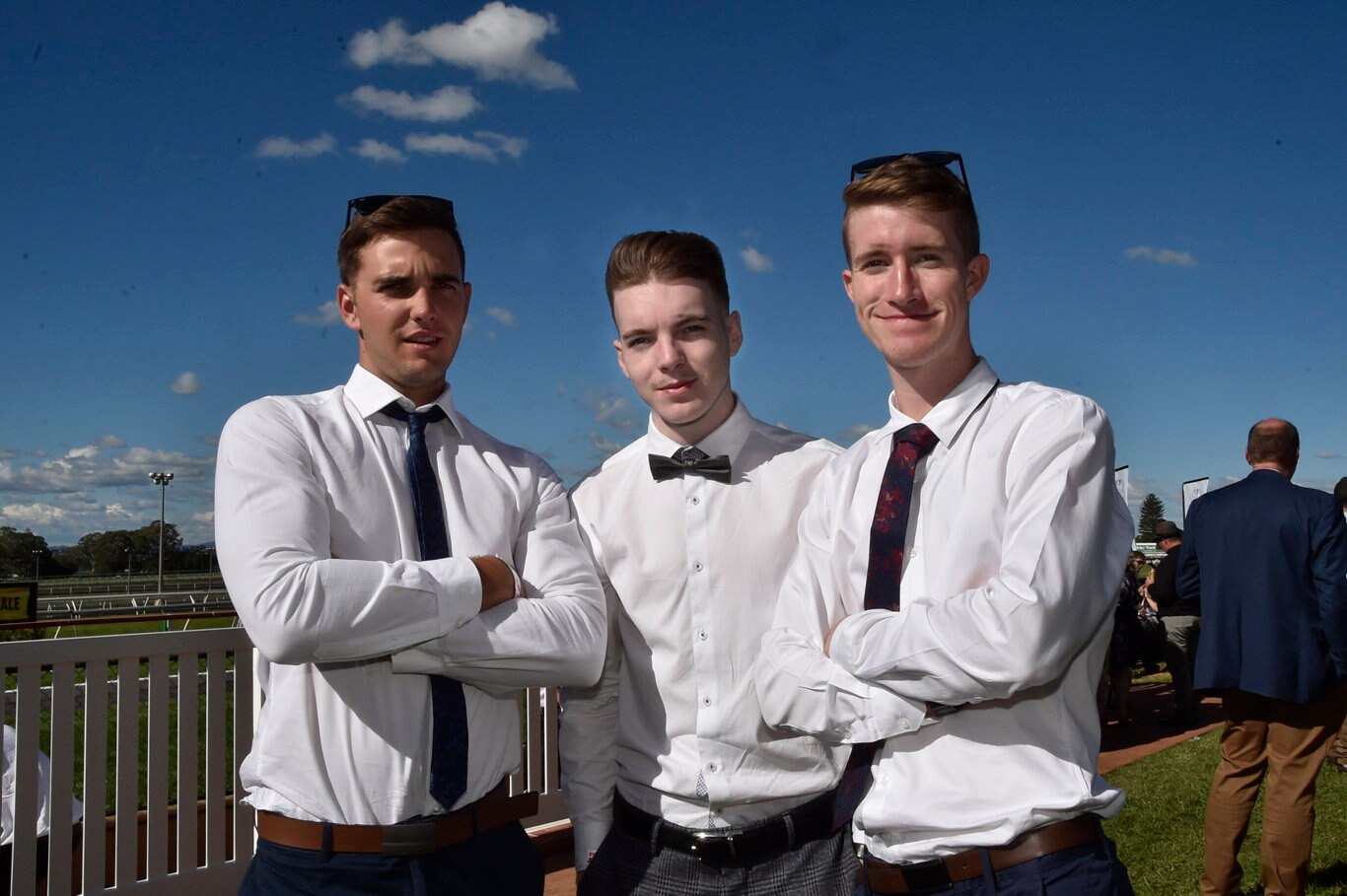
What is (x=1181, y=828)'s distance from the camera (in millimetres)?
6664

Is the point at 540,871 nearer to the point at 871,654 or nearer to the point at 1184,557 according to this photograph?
the point at 871,654

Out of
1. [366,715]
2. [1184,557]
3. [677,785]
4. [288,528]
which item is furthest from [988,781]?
[1184,557]

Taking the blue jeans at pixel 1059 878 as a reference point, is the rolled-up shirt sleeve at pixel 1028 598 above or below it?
above

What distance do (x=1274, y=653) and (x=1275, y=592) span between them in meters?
0.33

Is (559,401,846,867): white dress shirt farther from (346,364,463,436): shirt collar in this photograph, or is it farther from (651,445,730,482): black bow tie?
(346,364,463,436): shirt collar

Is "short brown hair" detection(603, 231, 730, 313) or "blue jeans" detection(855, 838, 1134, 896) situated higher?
"short brown hair" detection(603, 231, 730, 313)

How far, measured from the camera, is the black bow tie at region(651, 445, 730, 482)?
2.69 meters

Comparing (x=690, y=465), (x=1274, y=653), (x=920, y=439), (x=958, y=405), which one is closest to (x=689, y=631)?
(x=690, y=465)

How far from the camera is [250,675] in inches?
148

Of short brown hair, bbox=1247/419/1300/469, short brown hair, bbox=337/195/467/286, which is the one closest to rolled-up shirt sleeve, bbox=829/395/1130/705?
short brown hair, bbox=337/195/467/286

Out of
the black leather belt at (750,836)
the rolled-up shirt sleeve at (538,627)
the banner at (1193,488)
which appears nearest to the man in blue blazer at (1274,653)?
the black leather belt at (750,836)

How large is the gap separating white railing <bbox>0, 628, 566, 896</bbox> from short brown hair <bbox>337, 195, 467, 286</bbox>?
175cm

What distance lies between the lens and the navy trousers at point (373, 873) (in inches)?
86.0

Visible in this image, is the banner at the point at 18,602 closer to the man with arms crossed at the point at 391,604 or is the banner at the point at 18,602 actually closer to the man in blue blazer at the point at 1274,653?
the man with arms crossed at the point at 391,604
